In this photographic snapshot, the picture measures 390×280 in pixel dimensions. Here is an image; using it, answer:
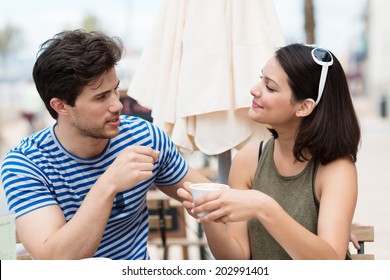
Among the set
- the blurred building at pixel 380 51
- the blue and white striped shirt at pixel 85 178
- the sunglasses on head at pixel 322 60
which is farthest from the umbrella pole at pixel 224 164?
the blurred building at pixel 380 51

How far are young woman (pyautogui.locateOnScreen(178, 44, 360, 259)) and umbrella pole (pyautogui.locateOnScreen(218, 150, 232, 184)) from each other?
2.47ft

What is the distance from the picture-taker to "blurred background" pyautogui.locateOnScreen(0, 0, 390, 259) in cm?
594

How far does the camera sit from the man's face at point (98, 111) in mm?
1983

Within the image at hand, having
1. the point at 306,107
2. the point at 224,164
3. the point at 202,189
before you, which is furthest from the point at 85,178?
the point at 224,164

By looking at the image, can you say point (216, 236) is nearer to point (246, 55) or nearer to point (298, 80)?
point (298, 80)

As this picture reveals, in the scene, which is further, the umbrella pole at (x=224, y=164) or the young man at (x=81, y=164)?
the umbrella pole at (x=224, y=164)

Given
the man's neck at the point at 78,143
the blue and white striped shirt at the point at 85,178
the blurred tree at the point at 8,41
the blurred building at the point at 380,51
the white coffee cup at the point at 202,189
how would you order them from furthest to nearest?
1. the blurred tree at the point at 8,41
2. the blurred building at the point at 380,51
3. the man's neck at the point at 78,143
4. the blue and white striped shirt at the point at 85,178
5. the white coffee cup at the point at 202,189

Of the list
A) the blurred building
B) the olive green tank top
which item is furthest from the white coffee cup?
the blurred building

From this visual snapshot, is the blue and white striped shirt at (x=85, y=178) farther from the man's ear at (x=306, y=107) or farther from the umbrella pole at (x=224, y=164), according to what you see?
the umbrella pole at (x=224, y=164)

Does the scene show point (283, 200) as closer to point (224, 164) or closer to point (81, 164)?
point (81, 164)

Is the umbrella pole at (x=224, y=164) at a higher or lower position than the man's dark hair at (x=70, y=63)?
lower

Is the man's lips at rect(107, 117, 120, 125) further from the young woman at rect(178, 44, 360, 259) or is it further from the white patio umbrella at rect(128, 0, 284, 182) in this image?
the white patio umbrella at rect(128, 0, 284, 182)

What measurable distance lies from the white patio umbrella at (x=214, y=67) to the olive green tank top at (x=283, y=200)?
0.54m
